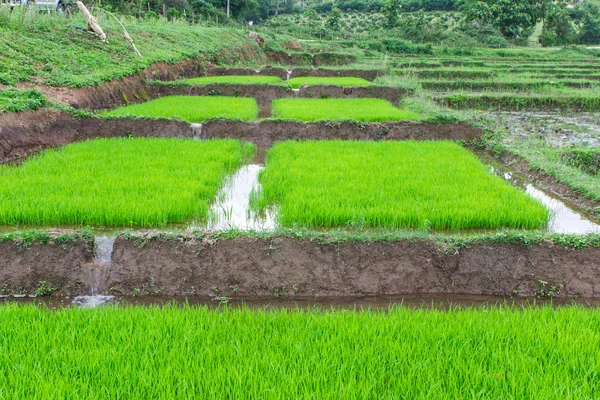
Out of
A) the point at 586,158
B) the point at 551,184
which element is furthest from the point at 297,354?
the point at 586,158

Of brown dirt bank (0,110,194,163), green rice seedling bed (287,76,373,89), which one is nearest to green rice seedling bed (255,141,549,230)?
brown dirt bank (0,110,194,163)

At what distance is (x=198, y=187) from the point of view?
4.56 metres

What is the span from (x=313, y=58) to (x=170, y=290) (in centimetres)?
2317

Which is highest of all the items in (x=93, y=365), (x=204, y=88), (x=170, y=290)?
(x=204, y=88)

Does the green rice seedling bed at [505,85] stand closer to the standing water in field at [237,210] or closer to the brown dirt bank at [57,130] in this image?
the brown dirt bank at [57,130]

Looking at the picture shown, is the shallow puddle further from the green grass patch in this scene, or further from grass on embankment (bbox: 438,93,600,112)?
grass on embankment (bbox: 438,93,600,112)

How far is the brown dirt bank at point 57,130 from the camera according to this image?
5.93 meters

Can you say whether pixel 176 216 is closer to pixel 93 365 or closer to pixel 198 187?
pixel 198 187

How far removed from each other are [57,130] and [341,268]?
5.29m

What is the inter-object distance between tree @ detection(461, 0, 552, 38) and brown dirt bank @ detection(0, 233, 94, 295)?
4105cm

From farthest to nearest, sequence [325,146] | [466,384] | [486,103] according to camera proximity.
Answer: [486,103]
[325,146]
[466,384]

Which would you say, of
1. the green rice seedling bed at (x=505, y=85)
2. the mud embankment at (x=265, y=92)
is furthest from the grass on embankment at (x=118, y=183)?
the green rice seedling bed at (x=505, y=85)

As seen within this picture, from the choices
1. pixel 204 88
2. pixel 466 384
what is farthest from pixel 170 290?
pixel 204 88

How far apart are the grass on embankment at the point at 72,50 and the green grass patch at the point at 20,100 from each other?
555 mm
